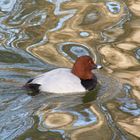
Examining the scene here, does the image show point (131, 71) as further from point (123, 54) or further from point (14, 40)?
point (14, 40)

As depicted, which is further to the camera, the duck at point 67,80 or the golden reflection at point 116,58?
the golden reflection at point 116,58

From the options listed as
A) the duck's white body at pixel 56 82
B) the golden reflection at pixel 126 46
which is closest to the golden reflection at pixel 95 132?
the duck's white body at pixel 56 82

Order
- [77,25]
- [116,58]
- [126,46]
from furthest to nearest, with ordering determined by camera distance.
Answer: [77,25]
[126,46]
[116,58]

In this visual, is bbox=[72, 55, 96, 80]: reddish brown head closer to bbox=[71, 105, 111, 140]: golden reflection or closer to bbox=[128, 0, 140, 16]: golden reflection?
bbox=[71, 105, 111, 140]: golden reflection

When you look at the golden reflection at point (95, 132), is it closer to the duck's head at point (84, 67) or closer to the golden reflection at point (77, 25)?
the duck's head at point (84, 67)

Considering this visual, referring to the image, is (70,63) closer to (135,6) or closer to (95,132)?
(95,132)

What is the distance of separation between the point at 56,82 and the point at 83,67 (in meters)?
0.49

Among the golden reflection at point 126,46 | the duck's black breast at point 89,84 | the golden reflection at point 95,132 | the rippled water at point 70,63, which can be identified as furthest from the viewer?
the golden reflection at point 126,46

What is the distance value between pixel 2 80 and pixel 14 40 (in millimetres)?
1613

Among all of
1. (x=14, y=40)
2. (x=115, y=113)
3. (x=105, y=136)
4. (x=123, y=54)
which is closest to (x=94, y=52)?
(x=123, y=54)

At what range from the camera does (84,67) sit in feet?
22.7

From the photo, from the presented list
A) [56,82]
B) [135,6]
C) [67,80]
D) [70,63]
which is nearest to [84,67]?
[67,80]

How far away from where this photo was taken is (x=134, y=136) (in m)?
5.48

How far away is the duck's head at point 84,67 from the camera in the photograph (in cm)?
688
